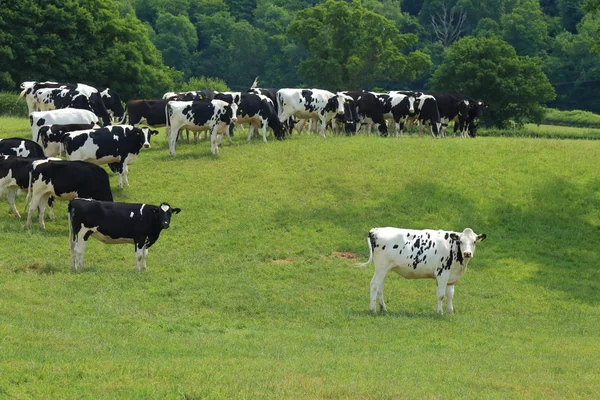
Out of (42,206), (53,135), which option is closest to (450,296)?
(42,206)

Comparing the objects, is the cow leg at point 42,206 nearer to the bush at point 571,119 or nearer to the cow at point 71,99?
the cow at point 71,99

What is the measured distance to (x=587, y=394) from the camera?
14812mm

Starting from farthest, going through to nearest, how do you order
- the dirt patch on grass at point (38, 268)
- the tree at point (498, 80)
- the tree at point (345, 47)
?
the tree at point (345, 47)
the tree at point (498, 80)
the dirt patch on grass at point (38, 268)

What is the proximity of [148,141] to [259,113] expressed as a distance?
7049mm

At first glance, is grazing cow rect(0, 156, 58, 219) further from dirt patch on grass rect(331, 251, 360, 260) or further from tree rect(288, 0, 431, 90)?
tree rect(288, 0, 431, 90)

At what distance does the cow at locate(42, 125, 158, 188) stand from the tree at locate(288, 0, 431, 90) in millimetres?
46738

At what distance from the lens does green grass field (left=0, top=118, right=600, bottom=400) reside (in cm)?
1463

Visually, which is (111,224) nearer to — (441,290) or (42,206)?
(42,206)

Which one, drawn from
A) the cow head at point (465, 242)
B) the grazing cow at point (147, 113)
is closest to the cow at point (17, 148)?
the grazing cow at point (147, 113)

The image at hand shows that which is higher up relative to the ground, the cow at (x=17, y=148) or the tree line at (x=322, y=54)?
the cow at (x=17, y=148)

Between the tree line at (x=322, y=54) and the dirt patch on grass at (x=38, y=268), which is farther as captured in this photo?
the tree line at (x=322, y=54)

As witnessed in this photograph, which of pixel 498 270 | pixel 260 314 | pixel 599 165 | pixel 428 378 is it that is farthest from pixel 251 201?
pixel 428 378

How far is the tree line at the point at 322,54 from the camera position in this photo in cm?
6238

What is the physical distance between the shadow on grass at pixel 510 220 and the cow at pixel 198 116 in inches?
208
